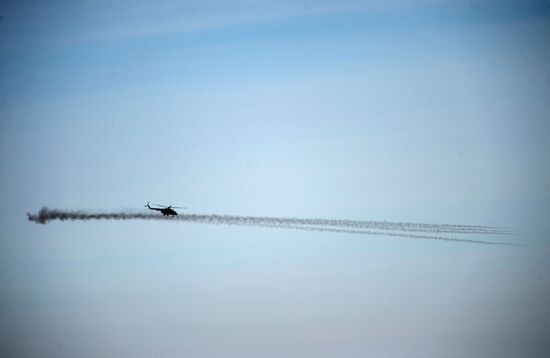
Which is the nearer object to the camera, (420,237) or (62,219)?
(420,237)

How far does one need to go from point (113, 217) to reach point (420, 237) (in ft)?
98.3

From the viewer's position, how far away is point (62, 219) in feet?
210

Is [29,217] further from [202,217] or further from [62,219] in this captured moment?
[202,217]

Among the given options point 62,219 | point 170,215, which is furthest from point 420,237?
point 62,219

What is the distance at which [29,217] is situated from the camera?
64.5 meters

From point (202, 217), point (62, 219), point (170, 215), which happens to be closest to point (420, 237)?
point (202, 217)

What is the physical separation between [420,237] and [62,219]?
3556cm

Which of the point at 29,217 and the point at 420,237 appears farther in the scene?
the point at 29,217

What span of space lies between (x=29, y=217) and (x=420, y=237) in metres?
39.1

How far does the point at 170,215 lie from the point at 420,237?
24783 mm

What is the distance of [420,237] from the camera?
5528 cm

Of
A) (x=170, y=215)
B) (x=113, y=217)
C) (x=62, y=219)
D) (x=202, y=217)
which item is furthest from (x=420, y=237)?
(x=62, y=219)

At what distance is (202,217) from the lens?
200 feet

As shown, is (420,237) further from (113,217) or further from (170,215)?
(113,217)
